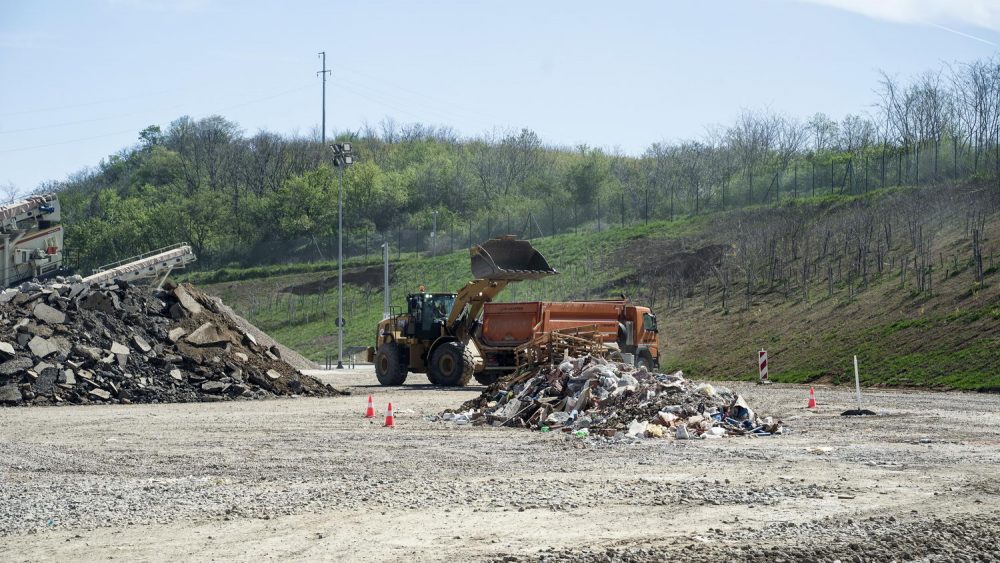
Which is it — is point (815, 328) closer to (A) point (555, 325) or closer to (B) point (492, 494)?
(A) point (555, 325)

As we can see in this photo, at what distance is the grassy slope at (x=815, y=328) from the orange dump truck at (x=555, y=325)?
6.96 metres

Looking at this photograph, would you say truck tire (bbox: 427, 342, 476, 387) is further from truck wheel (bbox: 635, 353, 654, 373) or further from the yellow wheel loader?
truck wheel (bbox: 635, 353, 654, 373)

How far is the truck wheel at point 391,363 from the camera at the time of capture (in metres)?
31.9

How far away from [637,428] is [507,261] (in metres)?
13.7

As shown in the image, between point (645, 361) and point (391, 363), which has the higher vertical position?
point (645, 361)

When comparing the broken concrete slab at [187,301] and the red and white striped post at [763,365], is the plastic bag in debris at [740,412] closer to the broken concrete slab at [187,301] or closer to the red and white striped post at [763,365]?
the red and white striped post at [763,365]

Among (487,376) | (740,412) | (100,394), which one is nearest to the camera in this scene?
(740,412)

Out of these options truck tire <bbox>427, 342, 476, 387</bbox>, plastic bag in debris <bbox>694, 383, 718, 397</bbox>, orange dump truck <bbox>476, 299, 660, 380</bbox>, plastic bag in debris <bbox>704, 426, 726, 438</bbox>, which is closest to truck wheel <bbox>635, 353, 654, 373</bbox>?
orange dump truck <bbox>476, 299, 660, 380</bbox>

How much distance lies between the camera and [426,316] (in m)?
31.6

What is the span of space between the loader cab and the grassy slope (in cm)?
1129

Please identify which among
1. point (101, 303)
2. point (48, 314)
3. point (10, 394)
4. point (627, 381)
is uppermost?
point (101, 303)

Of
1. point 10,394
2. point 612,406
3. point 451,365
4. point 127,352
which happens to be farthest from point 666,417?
point 10,394

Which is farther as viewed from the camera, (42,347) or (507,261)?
(507,261)

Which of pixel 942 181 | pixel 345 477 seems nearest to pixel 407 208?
pixel 942 181
